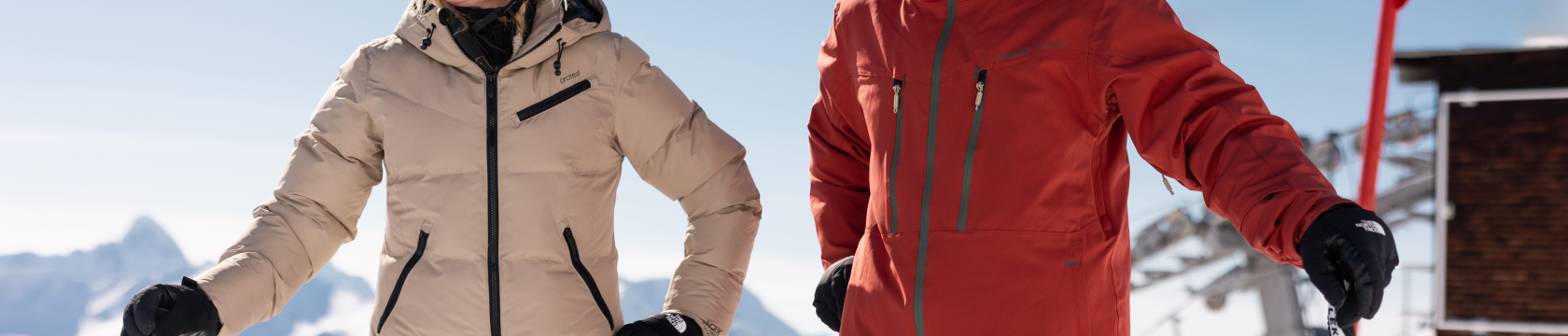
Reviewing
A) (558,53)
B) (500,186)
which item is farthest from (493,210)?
(558,53)

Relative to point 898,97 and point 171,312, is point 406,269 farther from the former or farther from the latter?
point 898,97

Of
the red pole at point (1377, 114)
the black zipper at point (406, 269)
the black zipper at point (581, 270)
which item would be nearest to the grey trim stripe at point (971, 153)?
the black zipper at point (581, 270)

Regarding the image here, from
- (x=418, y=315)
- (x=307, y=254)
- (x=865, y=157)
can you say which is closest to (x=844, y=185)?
(x=865, y=157)

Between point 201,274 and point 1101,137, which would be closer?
point 1101,137

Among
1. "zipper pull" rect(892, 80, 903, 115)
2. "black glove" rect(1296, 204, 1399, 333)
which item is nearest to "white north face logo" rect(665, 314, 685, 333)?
"zipper pull" rect(892, 80, 903, 115)

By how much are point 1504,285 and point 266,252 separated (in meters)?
9.62

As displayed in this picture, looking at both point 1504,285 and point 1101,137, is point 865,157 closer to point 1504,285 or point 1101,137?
point 1101,137

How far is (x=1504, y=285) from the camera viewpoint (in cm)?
801

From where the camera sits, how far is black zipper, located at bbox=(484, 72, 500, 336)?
182 centimetres

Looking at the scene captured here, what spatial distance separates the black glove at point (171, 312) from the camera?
1.59 meters

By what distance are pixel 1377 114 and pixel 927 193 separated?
2327 millimetres

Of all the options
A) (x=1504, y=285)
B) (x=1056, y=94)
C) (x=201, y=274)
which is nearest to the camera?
(x=1056, y=94)

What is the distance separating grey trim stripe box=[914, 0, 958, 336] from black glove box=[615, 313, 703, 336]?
523mm

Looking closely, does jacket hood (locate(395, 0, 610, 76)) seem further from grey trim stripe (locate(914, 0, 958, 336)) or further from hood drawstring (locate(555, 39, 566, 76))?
grey trim stripe (locate(914, 0, 958, 336))
